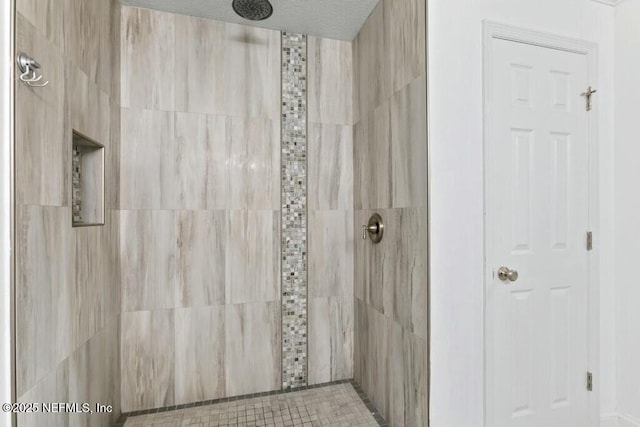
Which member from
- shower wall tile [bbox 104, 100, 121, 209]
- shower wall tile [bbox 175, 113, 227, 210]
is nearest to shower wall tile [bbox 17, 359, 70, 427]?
shower wall tile [bbox 104, 100, 121, 209]

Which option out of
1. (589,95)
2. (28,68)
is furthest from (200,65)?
(589,95)

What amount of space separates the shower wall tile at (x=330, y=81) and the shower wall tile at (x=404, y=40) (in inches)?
20.6

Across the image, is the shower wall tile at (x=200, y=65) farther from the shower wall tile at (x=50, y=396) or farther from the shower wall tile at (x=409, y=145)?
the shower wall tile at (x=50, y=396)

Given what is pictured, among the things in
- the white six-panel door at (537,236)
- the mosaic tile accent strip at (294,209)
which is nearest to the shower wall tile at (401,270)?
the white six-panel door at (537,236)

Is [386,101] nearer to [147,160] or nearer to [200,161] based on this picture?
[200,161]

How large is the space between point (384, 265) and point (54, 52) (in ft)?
6.05

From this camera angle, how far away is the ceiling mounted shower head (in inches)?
68.0

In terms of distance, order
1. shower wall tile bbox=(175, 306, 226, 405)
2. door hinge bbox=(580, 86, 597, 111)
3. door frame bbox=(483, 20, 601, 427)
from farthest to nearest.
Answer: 1. shower wall tile bbox=(175, 306, 226, 405)
2. door hinge bbox=(580, 86, 597, 111)
3. door frame bbox=(483, 20, 601, 427)

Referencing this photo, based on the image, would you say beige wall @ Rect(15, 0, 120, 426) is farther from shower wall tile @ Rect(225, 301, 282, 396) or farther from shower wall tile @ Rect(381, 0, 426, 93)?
shower wall tile @ Rect(381, 0, 426, 93)

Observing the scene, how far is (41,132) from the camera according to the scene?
44.5 inches

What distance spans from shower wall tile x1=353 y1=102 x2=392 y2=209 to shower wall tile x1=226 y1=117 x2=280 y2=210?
0.58 m

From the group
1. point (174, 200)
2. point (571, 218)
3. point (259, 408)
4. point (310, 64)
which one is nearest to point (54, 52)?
point (174, 200)

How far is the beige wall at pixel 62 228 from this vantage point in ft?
3.39

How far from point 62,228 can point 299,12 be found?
1809mm
